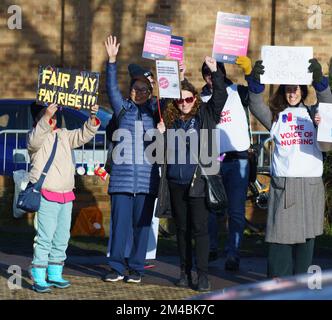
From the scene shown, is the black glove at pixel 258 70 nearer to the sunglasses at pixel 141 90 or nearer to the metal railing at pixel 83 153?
the sunglasses at pixel 141 90

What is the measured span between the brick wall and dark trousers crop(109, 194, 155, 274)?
9697 millimetres

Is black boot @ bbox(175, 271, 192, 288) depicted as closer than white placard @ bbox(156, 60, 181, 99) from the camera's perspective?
No

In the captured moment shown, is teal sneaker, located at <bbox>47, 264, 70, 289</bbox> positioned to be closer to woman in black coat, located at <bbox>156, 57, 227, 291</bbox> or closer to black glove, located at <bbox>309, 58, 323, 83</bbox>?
woman in black coat, located at <bbox>156, 57, 227, 291</bbox>

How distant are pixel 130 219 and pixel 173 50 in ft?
5.50

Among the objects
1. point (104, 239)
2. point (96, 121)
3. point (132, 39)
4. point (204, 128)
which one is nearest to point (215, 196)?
point (204, 128)

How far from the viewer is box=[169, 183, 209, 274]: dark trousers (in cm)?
858

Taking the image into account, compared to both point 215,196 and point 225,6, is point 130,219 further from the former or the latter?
point 225,6

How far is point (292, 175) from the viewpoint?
8141 millimetres

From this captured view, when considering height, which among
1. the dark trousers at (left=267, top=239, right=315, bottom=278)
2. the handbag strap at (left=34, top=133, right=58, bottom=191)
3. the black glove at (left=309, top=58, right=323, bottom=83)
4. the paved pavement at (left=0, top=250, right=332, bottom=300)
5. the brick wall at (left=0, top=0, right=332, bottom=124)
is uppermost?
the brick wall at (left=0, top=0, right=332, bottom=124)

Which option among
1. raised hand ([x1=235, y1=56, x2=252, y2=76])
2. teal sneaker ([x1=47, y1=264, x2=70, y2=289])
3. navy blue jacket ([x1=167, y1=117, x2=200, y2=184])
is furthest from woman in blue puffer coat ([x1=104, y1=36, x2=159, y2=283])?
raised hand ([x1=235, y1=56, x2=252, y2=76])

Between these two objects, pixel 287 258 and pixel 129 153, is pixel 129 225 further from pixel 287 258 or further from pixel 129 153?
pixel 287 258

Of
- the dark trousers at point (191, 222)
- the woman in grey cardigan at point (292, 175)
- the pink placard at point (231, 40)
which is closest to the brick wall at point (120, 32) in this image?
the pink placard at point (231, 40)

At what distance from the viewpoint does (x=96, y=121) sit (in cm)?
868

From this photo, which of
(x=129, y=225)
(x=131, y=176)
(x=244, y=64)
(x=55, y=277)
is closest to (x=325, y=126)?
(x=244, y=64)
